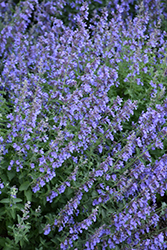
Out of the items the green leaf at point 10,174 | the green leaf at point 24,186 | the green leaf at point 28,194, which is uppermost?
the green leaf at point 10,174

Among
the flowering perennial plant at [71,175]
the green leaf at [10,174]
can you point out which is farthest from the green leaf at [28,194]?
the green leaf at [10,174]

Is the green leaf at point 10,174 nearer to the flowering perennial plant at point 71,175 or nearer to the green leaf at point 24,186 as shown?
the flowering perennial plant at point 71,175

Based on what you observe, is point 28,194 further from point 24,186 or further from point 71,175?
point 71,175

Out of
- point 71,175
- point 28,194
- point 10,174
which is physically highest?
point 71,175

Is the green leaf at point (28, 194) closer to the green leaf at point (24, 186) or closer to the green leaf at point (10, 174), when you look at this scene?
the green leaf at point (24, 186)

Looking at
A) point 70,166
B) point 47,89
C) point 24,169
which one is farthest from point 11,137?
point 47,89

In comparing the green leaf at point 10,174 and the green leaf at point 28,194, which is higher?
the green leaf at point 10,174

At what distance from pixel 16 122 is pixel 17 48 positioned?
7.60 feet

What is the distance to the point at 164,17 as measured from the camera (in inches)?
352

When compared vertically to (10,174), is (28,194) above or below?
below

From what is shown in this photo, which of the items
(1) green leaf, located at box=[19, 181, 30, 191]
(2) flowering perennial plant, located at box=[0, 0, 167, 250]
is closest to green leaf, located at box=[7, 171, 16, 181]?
(2) flowering perennial plant, located at box=[0, 0, 167, 250]

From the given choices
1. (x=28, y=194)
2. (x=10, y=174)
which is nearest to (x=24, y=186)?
(x=28, y=194)

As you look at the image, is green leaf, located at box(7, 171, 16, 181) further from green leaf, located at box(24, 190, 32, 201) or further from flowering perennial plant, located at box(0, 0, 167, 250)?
green leaf, located at box(24, 190, 32, 201)

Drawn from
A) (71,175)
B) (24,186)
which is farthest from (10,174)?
(71,175)
